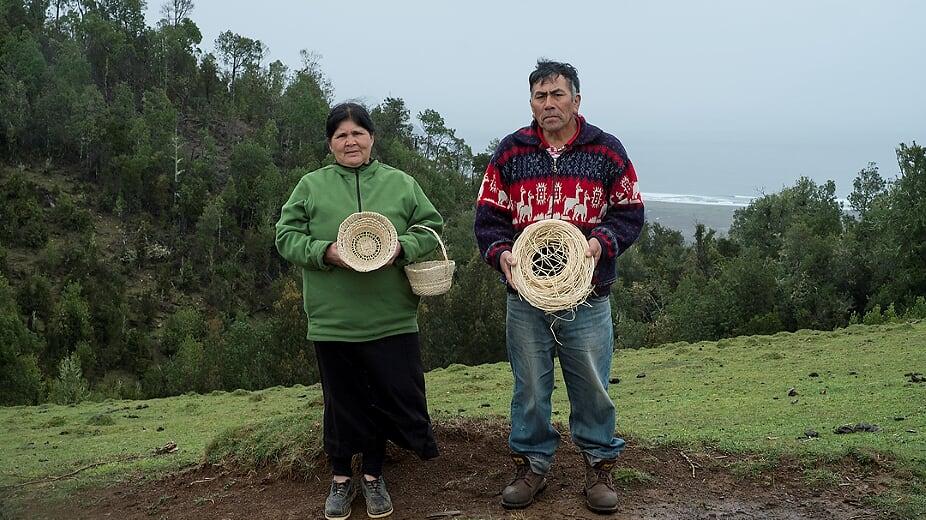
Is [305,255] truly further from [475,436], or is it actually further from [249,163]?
[249,163]

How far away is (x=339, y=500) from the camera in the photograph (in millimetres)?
4910

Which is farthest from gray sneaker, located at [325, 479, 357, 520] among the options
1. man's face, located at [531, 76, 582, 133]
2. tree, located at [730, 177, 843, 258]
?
tree, located at [730, 177, 843, 258]

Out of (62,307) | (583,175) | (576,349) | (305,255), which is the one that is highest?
(583,175)

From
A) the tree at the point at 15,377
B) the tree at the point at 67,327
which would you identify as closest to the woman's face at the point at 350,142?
the tree at the point at 15,377

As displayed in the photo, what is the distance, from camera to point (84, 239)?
62406mm

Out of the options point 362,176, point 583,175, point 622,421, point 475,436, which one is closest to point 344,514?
point 475,436

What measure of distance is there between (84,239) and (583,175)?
6515 centimetres

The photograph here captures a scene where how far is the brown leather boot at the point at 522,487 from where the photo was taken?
480 centimetres

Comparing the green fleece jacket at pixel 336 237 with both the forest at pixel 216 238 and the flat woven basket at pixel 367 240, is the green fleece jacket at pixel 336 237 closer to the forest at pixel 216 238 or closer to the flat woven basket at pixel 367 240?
the flat woven basket at pixel 367 240

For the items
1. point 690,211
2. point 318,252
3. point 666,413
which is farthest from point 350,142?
point 690,211

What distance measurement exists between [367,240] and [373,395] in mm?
1033

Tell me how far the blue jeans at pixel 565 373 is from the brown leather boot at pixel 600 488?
0.21ft

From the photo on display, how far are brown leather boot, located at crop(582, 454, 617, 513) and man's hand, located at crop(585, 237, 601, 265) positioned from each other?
4.18 feet

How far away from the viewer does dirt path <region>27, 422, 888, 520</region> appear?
192 inches
